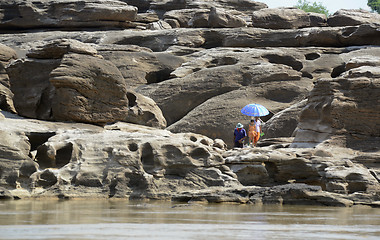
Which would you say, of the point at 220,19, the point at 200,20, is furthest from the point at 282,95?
the point at 200,20

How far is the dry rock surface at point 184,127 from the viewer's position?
40.0 ft

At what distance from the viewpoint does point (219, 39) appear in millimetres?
30641

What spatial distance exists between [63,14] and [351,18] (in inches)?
558

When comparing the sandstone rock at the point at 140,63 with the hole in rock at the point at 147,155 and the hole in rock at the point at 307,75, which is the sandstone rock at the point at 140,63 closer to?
the hole in rock at the point at 307,75

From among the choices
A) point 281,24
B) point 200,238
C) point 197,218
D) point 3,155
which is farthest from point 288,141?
point 281,24

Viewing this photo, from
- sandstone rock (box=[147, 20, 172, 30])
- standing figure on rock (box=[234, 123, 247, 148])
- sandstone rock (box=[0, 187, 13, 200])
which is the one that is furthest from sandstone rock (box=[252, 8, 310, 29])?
sandstone rock (box=[0, 187, 13, 200])

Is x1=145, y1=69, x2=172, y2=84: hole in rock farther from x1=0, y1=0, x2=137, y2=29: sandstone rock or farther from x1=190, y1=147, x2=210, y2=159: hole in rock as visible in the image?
x1=190, y1=147, x2=210, y2=159: hole in rock

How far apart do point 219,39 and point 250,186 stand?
18.9 meters

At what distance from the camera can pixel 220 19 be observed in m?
31.5

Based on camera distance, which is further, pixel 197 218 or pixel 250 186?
pixel 250 186

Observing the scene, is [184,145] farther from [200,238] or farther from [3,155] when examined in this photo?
[200,238]

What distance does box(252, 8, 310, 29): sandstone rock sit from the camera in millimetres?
32125

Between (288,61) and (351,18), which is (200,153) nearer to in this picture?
(288,61)

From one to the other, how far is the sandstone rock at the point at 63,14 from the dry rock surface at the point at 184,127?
19.7ft
